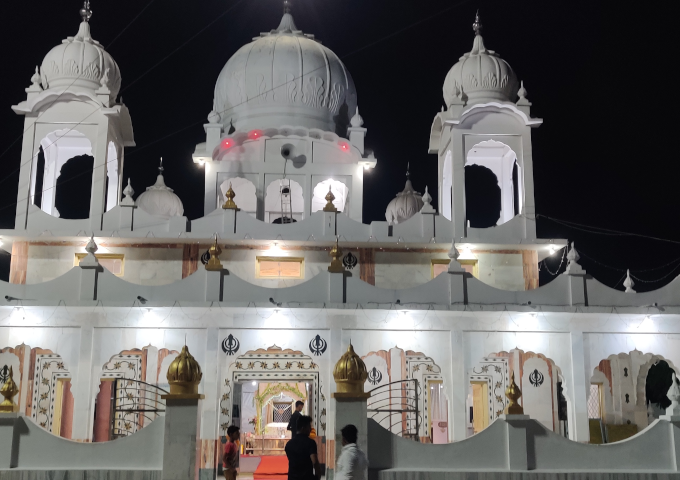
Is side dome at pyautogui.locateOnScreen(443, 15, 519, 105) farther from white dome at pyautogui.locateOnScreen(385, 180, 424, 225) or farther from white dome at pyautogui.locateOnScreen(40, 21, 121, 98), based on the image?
white dome at pyautogui.locateOnScreen(40, 21, 121, 98)

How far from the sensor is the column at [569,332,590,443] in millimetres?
18625

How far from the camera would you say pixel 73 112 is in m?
22.9

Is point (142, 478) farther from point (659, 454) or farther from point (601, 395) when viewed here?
point (601, 395)

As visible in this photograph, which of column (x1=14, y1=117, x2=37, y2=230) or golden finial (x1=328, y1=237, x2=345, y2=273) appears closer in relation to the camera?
golden finial (x1=328, y1=237, x2=345, y2=273)

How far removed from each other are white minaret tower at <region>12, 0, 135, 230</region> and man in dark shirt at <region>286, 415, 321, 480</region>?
1291 centimetres

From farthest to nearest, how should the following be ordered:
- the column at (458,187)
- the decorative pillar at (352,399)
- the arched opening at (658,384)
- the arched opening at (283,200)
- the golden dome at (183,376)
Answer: the arched opening at (658,384), the arched opening at (283,200), the column at (458,187), the golden dome at (183,376), the decorative pillar at (352,399)

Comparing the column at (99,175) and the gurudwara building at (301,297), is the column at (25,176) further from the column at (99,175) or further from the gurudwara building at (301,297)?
the column at (99,175)

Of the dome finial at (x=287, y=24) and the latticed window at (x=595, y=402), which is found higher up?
the dome finial at (x=287, y=24)

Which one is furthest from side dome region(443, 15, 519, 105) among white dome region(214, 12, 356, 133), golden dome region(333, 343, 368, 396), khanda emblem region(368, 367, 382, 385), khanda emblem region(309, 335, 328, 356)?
golden dome region(333, 343, 368, 396)

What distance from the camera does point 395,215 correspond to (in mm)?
27047

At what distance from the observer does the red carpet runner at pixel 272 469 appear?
16.8m

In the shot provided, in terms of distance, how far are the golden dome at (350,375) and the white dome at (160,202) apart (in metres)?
13.2

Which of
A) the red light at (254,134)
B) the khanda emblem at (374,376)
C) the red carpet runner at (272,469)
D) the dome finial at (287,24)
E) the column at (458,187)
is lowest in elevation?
the red carpet runner at (272,469)

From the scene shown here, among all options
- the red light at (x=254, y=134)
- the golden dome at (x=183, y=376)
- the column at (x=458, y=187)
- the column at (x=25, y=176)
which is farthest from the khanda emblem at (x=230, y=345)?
the red light at (x=254, y=134)
